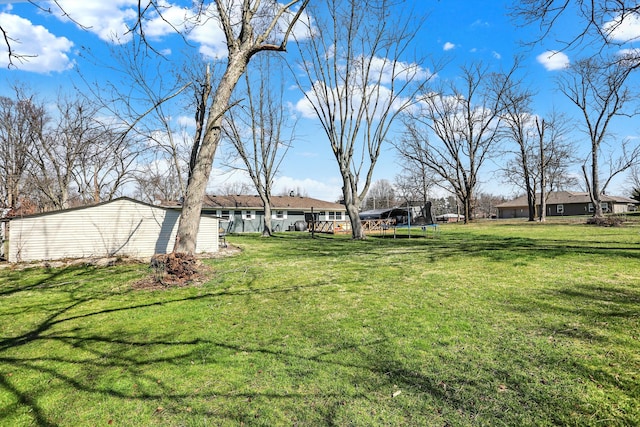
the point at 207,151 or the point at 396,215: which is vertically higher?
the point at 207,151

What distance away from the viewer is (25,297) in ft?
20.6

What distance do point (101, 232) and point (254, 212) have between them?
746 inches

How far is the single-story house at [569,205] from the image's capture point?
5012 centimetres

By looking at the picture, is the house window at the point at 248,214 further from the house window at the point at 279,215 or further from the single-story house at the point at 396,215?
the single-story house at the point at 396,215

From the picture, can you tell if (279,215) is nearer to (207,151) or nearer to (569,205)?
(207,151)

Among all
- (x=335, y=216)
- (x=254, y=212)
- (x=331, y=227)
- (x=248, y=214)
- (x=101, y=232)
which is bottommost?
(x=331, y=227)

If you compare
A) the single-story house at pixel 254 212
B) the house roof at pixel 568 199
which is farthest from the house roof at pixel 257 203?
the house roof at pixel 568 199

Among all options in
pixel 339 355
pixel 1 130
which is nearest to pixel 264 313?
pixel 339 355

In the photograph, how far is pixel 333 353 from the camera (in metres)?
3.45

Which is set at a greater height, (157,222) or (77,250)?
(157,222)

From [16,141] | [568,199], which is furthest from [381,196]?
[16,141]

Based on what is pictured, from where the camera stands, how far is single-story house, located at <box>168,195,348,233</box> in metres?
28.9

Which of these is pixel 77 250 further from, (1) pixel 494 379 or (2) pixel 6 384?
(1) pixel 494 379

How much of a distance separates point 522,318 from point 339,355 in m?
2.71
